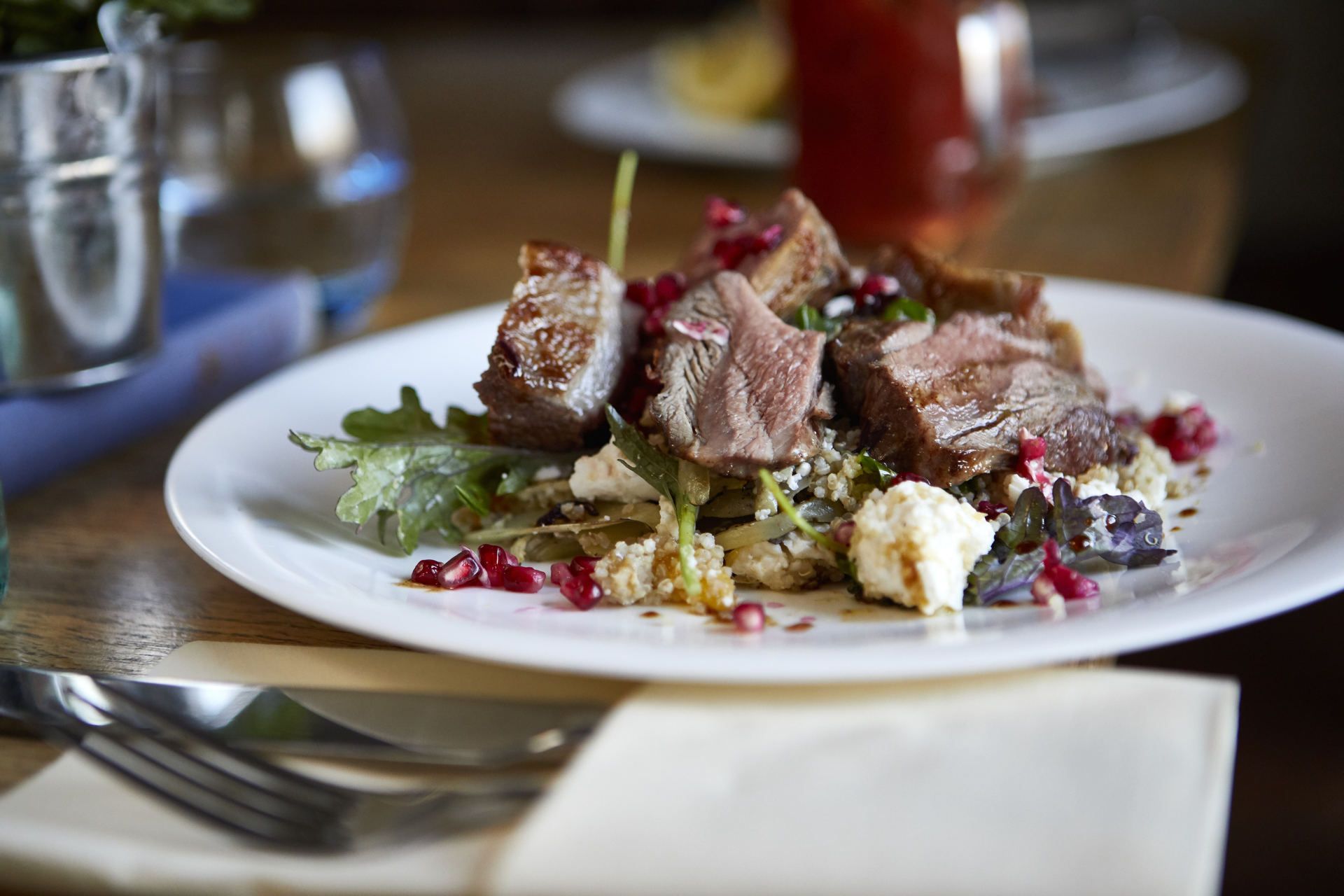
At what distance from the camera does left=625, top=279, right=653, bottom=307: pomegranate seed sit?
2393 mm

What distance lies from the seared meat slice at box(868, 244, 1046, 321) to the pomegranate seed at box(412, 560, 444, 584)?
3.60 feet

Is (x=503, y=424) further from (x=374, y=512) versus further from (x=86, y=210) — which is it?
(x=86, y=210)

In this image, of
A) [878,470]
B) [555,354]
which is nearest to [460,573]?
[555,354]

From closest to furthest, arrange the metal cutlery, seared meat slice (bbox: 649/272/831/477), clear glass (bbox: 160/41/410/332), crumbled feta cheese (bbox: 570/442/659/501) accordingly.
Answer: the metal cutlery < seared meat slice (bbox: 649/272/831/477) < crumbled feta cheese (bbox: 570/442/659/501) < clear glass (bbox: 160/41/410/332)

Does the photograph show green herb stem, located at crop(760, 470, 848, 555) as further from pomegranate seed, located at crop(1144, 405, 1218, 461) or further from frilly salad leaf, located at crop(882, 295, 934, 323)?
pomegranate seed, located at crop(1144, 405, 1218, 461)

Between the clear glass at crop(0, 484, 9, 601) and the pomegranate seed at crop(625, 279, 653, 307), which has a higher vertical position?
the pomegranate seed at crop(625, 279, 653, 307)

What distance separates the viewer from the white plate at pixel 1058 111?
4.98 m

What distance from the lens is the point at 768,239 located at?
95.8 inches

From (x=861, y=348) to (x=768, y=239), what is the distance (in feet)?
1.24

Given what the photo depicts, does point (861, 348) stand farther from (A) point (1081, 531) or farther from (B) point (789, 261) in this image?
(A) point (1081, 531)

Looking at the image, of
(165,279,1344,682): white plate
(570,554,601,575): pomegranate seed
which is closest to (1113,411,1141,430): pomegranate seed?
(165,279,1344,682): white plate

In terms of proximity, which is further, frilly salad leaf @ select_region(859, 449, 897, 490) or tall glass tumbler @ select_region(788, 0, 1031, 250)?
tall glass tumbler @ select_region(788, 0, 1031, 250)

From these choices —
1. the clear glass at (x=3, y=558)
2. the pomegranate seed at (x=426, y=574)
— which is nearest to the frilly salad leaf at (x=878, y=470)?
the pomegranate seed at (x=426, y=574)

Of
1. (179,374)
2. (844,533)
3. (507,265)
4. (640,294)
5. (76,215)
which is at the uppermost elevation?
(76,215)
